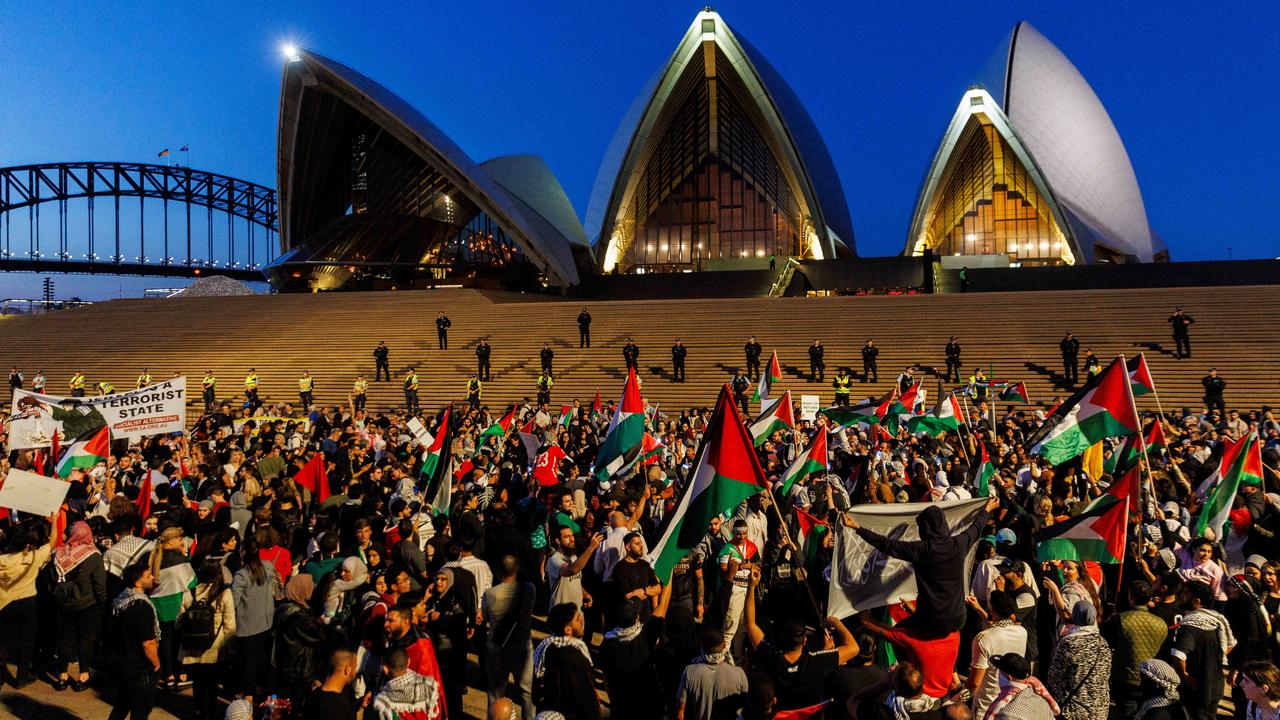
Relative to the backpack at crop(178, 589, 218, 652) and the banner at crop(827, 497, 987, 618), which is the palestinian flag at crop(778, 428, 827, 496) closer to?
the banner at crop(827, 497, 987, 618)

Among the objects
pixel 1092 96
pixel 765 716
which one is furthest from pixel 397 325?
pixel 1092 96

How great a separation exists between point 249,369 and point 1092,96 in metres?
36.8

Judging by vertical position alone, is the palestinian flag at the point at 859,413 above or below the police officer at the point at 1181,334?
below

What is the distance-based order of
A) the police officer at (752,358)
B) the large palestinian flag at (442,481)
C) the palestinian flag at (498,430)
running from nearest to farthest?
the large palestinian flag at (442,481)
the palestinian flag at (498,430)
the police officer at (752,358)

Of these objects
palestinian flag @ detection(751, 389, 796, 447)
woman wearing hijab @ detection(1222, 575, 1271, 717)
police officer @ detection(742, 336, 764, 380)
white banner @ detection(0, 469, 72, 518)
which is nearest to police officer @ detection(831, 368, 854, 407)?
police officer @ detection(742, 336, 764, 380)

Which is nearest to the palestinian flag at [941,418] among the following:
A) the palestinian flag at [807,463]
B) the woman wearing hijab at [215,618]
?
the palestinian flag at [807,463]

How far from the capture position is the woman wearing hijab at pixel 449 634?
15.1ft

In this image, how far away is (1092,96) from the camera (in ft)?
130

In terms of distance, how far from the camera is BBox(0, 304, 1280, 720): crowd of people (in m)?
3.56

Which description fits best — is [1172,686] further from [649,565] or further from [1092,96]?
[1092,96]

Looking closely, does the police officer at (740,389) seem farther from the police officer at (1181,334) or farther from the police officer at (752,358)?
A: the police officer at (1181,334)

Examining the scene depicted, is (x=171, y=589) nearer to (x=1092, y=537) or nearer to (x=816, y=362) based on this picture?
(x=1092, y=537)

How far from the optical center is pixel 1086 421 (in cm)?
662

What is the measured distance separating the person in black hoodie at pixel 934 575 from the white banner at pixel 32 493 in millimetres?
5144
